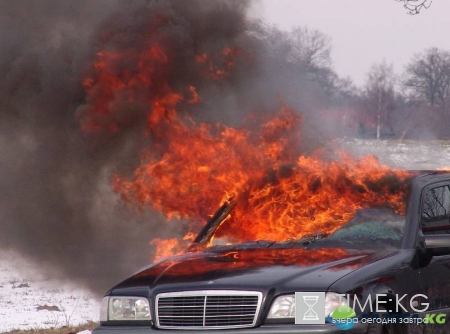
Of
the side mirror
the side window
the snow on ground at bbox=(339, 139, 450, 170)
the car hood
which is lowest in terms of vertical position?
the car hood

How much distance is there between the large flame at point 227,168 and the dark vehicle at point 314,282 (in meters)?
0.22

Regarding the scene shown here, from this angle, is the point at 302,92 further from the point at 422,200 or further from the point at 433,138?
the point at 433,138

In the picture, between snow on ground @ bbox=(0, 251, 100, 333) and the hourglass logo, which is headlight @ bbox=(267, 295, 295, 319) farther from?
snow on ground @ bbox=(0, 251, 100, 333)

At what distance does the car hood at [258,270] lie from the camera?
5.91 metres

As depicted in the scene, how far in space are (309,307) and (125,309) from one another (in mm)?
1329

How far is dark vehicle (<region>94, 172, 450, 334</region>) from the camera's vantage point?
5816mm

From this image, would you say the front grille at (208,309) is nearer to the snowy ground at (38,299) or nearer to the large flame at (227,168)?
the large flame at (227,168)

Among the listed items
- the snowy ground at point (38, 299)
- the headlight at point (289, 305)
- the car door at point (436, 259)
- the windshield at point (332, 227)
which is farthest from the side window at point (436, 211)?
the snowy ground at point (38, 299)

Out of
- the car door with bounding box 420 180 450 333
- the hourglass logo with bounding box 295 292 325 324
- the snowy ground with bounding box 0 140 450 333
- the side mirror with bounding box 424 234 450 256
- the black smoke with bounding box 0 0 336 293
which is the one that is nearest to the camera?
the hourglass logo with bounding box 295 292 325 324

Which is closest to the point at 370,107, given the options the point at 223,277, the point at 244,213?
the point at 244,213

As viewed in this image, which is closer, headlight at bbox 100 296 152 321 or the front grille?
the front grille

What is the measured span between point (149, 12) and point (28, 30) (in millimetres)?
2678

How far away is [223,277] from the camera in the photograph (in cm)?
609

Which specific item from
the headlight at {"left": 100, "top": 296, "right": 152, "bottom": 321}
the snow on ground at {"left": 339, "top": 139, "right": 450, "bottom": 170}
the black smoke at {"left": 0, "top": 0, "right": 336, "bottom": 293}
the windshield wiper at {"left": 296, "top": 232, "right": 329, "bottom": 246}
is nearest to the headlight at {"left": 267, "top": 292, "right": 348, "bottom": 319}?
Result: the headlight at {"left": 100, "top": 296, "right": 152, "bottom": 321}
